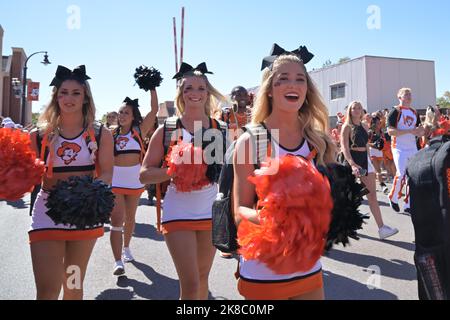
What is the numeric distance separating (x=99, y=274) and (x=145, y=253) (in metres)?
0.99

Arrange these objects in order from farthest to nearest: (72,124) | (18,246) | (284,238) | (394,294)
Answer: (18,246) < (394,294) < (72,124) < (284,238)

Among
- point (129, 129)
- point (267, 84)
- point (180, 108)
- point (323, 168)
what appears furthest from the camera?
point (129, 129)

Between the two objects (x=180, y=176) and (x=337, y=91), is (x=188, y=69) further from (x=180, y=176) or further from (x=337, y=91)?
(x=337, y=91)

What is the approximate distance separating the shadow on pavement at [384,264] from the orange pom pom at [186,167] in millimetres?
1972

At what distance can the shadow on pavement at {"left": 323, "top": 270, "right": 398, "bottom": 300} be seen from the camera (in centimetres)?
375

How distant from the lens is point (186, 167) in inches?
111

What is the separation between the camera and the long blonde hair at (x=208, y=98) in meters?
3.34

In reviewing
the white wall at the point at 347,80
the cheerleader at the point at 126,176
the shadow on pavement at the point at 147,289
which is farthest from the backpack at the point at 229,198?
the white wall at the point at 347,80

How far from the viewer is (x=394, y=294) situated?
12.4 feet

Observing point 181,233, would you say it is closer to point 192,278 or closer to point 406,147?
point 192,278

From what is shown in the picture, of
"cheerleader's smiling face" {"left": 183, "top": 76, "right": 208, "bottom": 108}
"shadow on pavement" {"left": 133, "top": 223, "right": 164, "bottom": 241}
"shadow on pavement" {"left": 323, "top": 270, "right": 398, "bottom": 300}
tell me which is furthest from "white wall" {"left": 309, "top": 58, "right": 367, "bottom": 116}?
"cheerleader's smiling face" {"left": 183, "top": 76, "right": 208, "bottom": 108}

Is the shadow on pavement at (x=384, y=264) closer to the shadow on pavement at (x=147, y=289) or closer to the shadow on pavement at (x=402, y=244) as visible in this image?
the shadow on pavement at (x=402, y=244)

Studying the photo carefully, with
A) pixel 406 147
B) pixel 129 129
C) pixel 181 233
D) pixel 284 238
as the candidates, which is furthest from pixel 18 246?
pixel 406 147

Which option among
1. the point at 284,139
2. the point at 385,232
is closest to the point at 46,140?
the point at 284,139
